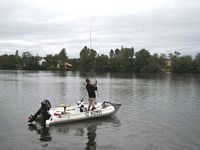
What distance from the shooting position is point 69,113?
59.6ft

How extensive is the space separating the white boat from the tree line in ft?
327

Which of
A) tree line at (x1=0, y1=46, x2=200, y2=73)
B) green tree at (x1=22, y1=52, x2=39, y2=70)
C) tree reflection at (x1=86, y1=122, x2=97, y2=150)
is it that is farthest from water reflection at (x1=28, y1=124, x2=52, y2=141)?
green tree at (x1=22, y1=52, x2=39, y2=70)

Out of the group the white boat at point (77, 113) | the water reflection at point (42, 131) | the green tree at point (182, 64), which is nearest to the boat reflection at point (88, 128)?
the white boat at point (77, 113)

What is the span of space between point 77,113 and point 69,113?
47 centimetres

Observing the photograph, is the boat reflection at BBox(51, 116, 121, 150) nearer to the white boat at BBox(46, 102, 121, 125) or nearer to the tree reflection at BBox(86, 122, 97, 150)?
the tree reflection at BBox(86, 122, 97, 150)

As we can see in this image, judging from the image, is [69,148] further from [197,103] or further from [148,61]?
[148,61]

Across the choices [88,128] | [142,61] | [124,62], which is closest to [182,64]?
[142,61]

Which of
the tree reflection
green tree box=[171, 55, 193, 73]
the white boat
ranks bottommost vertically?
the tree reflection

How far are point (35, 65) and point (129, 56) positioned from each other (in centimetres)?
5130

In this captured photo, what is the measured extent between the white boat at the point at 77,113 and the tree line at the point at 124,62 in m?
99.5

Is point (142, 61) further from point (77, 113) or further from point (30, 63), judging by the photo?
point (77, 113)

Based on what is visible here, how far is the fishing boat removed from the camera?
56.7 ft

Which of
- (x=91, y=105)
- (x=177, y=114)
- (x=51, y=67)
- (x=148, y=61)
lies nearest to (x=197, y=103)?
(x=177, y=114)

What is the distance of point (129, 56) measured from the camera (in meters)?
135
